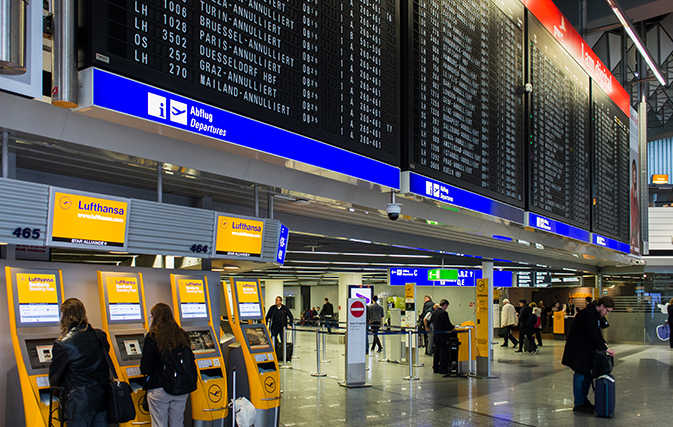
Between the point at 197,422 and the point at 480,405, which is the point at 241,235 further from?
the point at 480,405

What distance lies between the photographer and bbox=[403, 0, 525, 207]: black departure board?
6.81 metres

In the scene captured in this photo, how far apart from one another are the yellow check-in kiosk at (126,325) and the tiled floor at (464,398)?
2.27 metres

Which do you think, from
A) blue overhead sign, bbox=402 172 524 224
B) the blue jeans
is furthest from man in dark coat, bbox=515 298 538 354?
the blue jeans

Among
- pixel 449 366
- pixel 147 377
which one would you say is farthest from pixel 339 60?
pixel 449 366

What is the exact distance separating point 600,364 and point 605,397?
0.42m

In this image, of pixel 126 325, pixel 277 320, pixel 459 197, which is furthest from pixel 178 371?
pixel 277 320

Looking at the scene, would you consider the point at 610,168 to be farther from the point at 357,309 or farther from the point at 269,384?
the point at 269,384

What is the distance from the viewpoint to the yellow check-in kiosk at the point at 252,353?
260 inches

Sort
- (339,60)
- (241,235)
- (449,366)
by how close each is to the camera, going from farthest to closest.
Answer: (449,366)
(241,235)
(339,60)

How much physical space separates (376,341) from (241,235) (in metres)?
12.2

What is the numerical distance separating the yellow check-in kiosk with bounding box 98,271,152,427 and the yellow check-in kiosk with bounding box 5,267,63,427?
52cm

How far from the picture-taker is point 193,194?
7.08 metres

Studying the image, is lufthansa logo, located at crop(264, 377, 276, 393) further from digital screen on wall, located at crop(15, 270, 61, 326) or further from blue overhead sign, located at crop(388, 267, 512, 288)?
blue overhead sign, located at crop(388, 267, 512, 288)

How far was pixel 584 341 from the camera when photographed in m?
8.02
